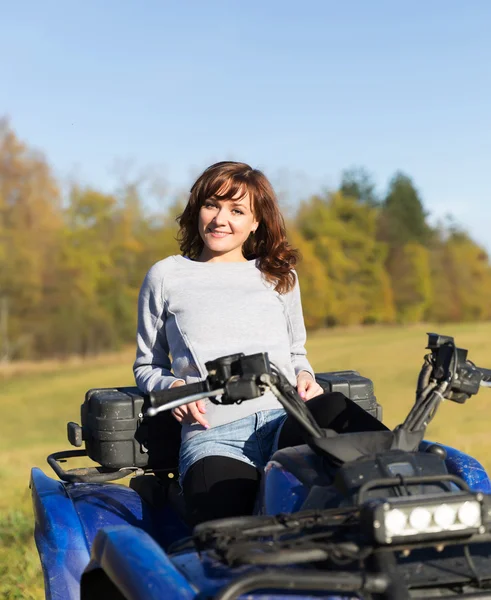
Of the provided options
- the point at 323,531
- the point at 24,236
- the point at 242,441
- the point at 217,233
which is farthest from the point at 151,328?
the point at 24,236

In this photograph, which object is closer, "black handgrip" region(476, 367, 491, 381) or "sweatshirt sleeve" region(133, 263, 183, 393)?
"black handgrip" region(476, 367, 491, 381)

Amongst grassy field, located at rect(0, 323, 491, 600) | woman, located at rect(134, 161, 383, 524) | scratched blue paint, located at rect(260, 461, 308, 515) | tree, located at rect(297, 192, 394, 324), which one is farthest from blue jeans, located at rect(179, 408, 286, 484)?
tree, located at rect(297, 192, 394, 324)

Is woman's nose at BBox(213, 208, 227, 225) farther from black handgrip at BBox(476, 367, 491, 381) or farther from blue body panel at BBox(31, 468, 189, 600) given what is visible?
black handgrip at BBox(476, 367, 491, 381)

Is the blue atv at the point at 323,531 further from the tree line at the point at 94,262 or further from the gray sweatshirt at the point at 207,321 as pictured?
the tree line at the point at 94,262

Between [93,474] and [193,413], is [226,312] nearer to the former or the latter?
[193,413]

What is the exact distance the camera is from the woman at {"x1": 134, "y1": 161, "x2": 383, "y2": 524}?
311cm

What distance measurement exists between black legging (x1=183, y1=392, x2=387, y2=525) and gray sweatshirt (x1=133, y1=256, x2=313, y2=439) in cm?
29

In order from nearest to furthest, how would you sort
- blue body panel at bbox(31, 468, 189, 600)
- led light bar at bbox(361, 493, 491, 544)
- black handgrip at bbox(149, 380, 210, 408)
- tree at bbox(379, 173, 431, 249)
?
led light bar at bbox(361, 493, 491, 544) → black handgrip at bbox(149, 380, 210, 408) → blue body panel at bbox(31, 468, 189, 600) → tree at bbox(379, 173, 431, 249)

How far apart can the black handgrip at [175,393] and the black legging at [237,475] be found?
550 millimetres

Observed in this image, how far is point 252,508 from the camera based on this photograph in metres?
2.85

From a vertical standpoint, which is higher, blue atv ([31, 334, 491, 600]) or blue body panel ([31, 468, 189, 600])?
blue atv ([31, 334, 491, 600])

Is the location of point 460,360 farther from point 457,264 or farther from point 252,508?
point 457,264

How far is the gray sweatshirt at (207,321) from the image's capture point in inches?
132

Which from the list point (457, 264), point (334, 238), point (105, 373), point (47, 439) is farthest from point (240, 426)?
point (457, 264)
